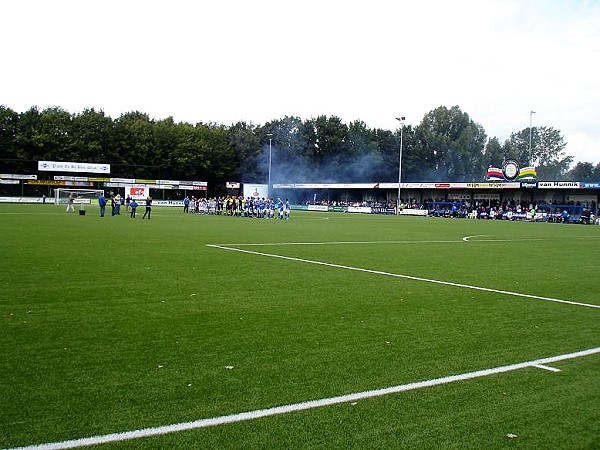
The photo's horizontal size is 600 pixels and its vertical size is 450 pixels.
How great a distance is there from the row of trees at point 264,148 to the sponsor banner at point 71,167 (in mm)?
6642

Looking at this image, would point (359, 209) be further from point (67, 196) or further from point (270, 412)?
point (270, 412)

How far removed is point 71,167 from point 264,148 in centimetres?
3374

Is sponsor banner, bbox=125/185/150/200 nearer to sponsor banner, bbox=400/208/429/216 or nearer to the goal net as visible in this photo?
the goal net

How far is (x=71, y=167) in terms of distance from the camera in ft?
241

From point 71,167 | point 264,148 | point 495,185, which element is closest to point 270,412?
point 495,185

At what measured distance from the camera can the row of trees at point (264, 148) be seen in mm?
80000

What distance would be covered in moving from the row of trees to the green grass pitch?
2855 inches

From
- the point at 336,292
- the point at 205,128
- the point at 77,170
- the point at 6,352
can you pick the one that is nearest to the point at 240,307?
the point at 336,292

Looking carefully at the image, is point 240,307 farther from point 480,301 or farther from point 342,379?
point 480,301

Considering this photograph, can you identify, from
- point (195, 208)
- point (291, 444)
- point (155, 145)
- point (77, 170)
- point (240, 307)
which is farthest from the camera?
point (155, 145)

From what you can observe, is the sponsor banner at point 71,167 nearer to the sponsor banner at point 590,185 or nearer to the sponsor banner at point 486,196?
the sponsor banner at point 486,196

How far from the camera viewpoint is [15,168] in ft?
251

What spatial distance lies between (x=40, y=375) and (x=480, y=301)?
7123 millimetres

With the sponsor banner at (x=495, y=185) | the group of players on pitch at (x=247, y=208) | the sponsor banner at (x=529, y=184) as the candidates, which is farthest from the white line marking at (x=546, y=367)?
the sponsor banner at (x=495, y=185)
